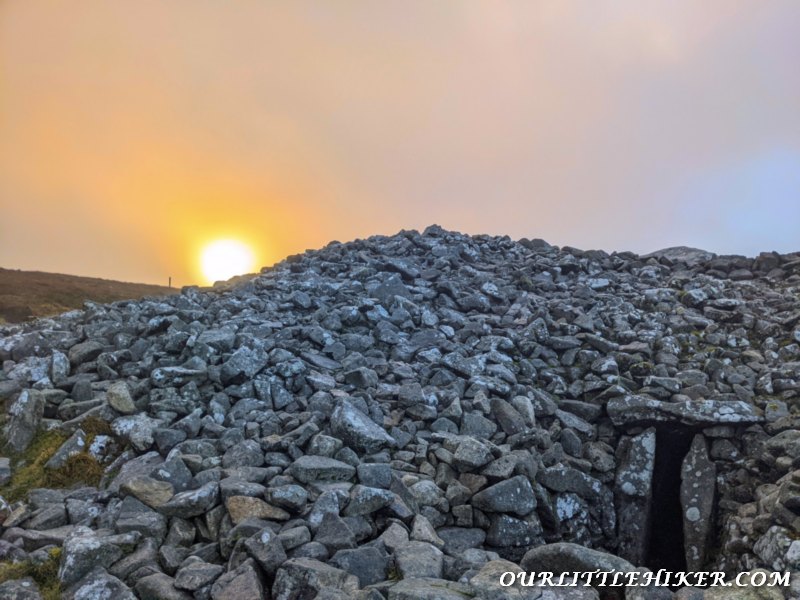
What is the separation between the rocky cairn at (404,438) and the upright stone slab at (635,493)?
4 cm

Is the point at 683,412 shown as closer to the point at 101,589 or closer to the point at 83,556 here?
the point at 101,589

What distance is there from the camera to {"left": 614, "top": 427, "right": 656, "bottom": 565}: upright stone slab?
9938 millimetres

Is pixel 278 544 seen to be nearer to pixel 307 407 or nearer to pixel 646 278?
pixel 307 407

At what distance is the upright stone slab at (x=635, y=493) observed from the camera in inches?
391

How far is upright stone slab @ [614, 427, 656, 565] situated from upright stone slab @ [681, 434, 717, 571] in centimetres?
61

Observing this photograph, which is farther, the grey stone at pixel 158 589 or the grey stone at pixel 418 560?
the grey stone at pixel 418 560

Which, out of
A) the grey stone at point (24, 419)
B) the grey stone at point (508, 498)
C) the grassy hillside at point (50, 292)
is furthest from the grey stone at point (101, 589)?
the grassy hillside at point (50, 292)

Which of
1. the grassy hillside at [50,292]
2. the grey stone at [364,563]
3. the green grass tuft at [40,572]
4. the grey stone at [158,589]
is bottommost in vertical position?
the green grass tuft at [40,572]

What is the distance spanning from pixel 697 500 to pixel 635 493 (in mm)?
1064

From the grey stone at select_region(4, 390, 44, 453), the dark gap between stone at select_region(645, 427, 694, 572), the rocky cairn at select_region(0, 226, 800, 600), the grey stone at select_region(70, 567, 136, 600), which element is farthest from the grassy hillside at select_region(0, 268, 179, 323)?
the dark gap between stone at select_region(645, 427, 694, 572)

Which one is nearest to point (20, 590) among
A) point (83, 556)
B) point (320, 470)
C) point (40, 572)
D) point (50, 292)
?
point (40, 572)

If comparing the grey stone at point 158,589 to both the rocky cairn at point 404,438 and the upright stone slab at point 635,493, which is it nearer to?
the rocky cairn at point 404,438

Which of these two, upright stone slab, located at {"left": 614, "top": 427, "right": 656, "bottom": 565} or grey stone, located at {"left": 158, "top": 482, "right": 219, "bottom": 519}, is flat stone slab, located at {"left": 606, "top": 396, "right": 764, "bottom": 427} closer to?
upright stone slab, located at {"left": 614, "top": 427, "right": 656, "bottom": 565}

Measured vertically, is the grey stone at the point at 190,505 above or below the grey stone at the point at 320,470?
below
